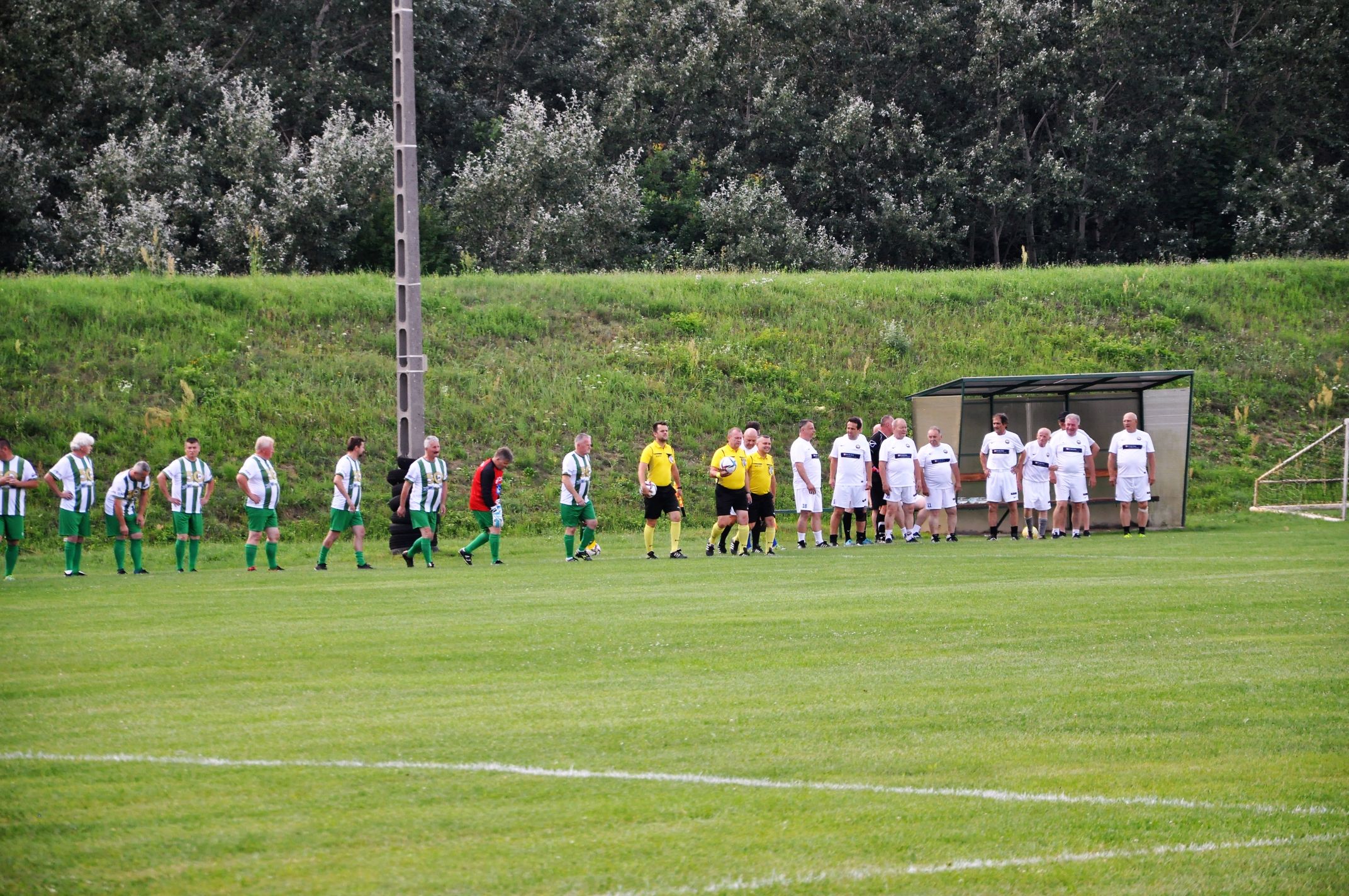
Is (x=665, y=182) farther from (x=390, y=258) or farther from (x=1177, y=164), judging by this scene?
(x=1177, y=164)

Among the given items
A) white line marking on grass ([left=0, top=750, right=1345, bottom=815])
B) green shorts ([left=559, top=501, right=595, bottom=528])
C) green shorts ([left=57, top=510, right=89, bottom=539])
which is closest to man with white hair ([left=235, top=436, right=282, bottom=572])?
green shorts ([left=57, top=510, right=89, bottom=539])

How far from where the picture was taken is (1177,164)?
52.0 metres

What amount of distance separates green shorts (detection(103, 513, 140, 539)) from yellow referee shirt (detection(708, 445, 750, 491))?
812 cm

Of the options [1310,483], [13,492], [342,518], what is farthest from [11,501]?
[1310,483]

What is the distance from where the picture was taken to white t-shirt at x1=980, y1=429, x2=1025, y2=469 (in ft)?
81.9

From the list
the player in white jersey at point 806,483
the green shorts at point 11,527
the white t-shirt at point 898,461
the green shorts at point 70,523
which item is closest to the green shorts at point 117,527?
the green shorts at point 70,523

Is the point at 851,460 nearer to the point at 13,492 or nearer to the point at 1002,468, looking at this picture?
the point at 1002,468

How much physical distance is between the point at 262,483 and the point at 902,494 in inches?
395

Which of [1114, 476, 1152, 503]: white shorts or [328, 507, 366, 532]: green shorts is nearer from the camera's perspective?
[328, 507, 366, 532]: green shorts

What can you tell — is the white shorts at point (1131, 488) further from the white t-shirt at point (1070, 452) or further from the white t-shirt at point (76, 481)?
the white t-shirt at point (76, 481)

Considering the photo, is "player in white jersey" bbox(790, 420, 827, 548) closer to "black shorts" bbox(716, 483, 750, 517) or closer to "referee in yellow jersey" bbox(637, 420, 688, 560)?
"black shorts" bbox(716, 483, 750, 517)

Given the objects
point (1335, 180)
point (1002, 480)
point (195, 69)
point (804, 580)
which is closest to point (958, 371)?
point (1002, 480)

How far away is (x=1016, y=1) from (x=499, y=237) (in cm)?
2025

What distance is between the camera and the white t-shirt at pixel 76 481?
787 inches
